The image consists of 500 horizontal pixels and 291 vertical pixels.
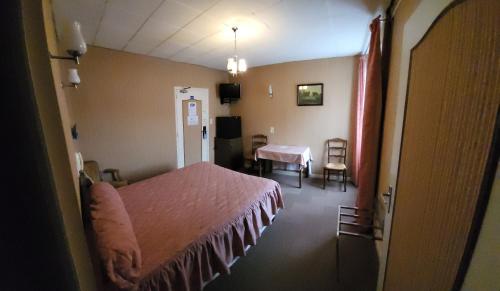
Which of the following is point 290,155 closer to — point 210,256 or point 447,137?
point 210,256

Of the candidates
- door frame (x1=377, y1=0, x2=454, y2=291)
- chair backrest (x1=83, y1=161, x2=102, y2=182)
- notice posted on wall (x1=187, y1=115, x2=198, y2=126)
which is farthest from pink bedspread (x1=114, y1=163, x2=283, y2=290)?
notice posted on wall (x1=187, y1=115, x2=198, y2=126)

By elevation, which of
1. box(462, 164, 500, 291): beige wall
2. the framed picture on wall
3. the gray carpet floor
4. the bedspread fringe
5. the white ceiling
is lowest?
the gray carpet floor

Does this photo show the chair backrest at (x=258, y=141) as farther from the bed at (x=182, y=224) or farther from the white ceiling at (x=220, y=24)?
the bed at (x=182, y=224)

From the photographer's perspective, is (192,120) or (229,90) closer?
(192,120)

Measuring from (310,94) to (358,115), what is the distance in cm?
104

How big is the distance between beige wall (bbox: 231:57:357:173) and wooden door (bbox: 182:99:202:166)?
1.11 m

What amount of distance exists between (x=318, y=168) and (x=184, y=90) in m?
3.32

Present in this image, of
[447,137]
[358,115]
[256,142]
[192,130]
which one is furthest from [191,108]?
[447,137]

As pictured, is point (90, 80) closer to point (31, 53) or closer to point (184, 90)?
point (184, 90)

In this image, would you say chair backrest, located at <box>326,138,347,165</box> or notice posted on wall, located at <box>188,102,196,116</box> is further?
notice posted on wall, located at <box>188,102,196,116</box>

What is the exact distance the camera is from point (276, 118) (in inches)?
180

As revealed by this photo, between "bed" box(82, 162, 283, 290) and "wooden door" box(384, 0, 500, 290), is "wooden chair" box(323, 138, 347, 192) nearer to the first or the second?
"bed" box(82, 162, 283, 290)

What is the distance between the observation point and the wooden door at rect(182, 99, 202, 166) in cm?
426

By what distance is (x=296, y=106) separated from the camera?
431 cm
